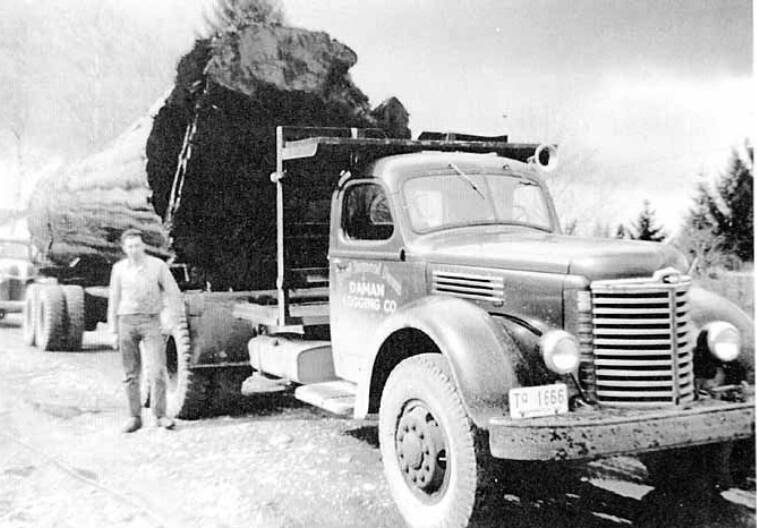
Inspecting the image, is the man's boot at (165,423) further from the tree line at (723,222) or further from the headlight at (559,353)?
the tree line at (723,222)

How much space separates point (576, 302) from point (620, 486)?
3.95ft

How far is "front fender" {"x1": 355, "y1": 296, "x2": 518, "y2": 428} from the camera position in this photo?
301 cm

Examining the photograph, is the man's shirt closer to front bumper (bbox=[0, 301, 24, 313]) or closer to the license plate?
the license plate

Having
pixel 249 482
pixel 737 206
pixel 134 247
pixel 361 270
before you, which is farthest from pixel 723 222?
pixel 134 247

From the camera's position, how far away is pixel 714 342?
11.0 feet

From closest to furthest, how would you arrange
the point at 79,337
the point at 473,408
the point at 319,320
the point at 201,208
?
the point at 473,408
the point at 319,320
the point at 201,208
the point at 79,337

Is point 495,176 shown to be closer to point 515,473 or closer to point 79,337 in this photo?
point 515,473

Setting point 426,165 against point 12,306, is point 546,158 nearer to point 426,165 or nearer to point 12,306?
Answer: point 426,165

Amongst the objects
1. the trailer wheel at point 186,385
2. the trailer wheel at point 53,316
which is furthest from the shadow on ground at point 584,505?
the trailer wheel at point 53,316

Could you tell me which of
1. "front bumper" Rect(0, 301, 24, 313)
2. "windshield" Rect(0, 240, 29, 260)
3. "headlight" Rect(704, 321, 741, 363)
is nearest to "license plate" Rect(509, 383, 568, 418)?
"headlight" Rect(704, 321, 741, 363)

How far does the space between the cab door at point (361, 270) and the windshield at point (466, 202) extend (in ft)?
0.47

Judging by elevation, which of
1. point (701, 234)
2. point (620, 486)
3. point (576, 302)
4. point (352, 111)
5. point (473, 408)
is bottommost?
point (620, 486)

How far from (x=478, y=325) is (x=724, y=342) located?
3.45 feet

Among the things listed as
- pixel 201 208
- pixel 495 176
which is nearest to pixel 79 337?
pixel 201 208
